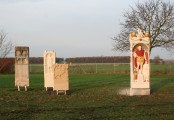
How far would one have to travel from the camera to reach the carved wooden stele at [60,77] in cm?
2384

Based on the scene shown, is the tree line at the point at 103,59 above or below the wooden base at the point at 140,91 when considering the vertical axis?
above

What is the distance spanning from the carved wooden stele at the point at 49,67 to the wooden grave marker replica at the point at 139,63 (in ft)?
20.6

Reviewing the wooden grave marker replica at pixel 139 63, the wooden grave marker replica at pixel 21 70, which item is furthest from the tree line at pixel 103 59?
the wooden grave marker replica at pixel 139 63

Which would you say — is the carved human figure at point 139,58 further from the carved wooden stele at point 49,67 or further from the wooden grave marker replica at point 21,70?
the wooden grave marker replica at point 21,70

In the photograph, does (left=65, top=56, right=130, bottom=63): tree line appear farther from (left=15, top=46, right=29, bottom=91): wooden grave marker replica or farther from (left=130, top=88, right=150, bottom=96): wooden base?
(left=130, top=88, right=150, bottom=96): wooden base

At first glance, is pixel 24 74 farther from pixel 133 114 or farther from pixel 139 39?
pixel 133 114

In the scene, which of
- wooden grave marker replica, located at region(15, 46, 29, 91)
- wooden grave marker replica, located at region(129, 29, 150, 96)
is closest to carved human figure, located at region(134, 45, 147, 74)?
wooden grave marker replica, located at region(129, 29, 150, 96)

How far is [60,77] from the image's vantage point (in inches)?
943

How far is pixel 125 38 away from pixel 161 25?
433 centimetres

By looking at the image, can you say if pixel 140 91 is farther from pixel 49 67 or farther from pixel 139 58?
pixel 49 67

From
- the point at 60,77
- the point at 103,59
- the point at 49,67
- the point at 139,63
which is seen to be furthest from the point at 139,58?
the point at 103,59

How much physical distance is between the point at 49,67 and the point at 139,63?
692 cm

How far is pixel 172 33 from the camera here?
45219 millimetres

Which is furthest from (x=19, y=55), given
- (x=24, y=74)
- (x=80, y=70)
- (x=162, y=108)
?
(x=80, y=70)
